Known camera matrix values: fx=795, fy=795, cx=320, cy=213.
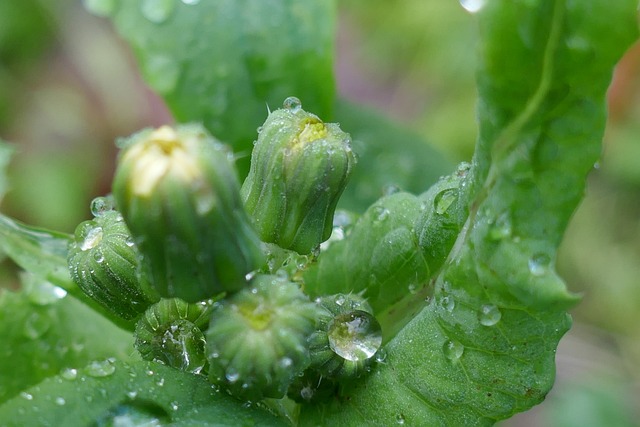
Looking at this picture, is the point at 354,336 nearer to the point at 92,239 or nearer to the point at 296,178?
the point at 296,178

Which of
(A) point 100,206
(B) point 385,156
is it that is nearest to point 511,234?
(A) point 100,206

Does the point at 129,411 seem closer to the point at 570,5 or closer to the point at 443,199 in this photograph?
the point at 443,199

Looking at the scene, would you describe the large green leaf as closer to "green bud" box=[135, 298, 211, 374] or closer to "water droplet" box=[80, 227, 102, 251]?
"green bud" box=[135, 298, 211, 374]

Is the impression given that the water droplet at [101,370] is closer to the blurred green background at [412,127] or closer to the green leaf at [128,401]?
the green leaf at [128,401]

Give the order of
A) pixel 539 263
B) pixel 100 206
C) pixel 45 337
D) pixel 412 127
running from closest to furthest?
pixel 539 263
pixel 100 206
pixel 45 337
pixel 412 127

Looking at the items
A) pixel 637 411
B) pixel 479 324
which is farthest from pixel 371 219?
pixel 637 411

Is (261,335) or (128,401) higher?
(261,335)

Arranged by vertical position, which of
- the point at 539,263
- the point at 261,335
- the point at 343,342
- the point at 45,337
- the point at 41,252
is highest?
the point at 539,263
